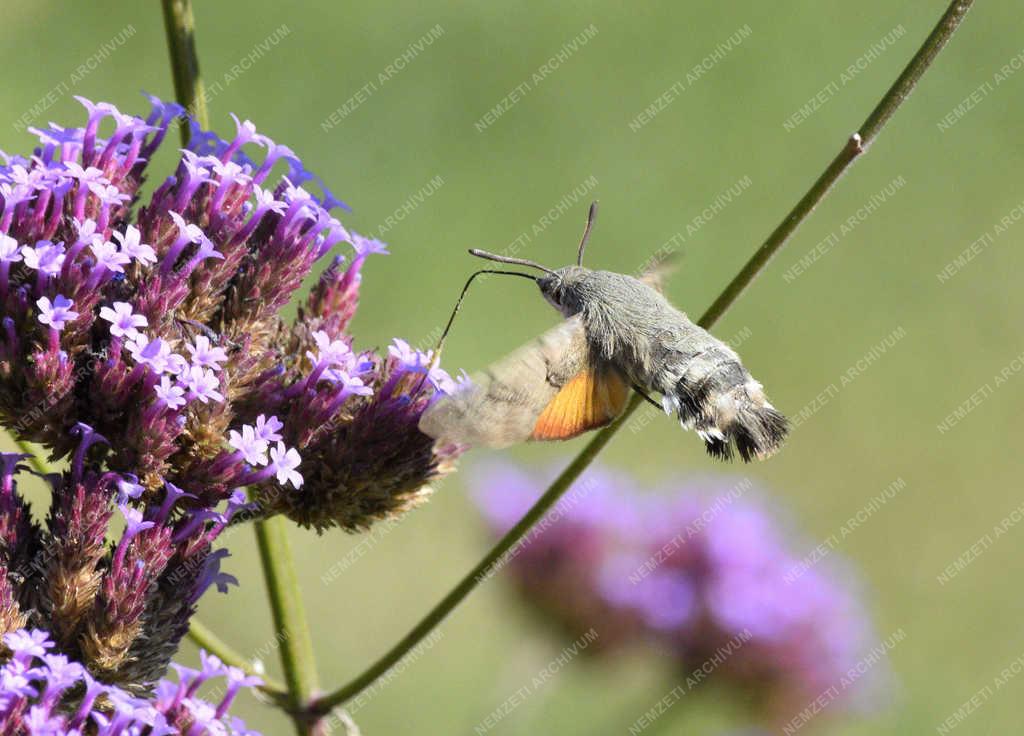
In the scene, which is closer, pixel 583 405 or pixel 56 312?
pixel 56 312

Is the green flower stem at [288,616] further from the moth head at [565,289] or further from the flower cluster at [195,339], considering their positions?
the moth head at [565,289]

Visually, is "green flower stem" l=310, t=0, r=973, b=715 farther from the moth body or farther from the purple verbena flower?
the purple verbena flower

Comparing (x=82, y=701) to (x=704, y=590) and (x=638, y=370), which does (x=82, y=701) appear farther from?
(x=704, y=590)

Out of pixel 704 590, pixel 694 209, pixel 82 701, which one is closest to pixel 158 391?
pixel 82 701

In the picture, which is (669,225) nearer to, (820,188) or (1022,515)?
(1022,515)

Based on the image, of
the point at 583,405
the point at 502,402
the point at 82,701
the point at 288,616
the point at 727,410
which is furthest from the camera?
the point at 288,616

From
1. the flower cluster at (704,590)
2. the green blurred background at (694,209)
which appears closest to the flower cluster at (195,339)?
the flower cluster at (704,590)

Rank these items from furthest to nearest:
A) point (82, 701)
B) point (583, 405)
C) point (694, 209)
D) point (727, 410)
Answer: point (694, 209)
point (727, 410)
point (583, 405)
point (82, 701)
